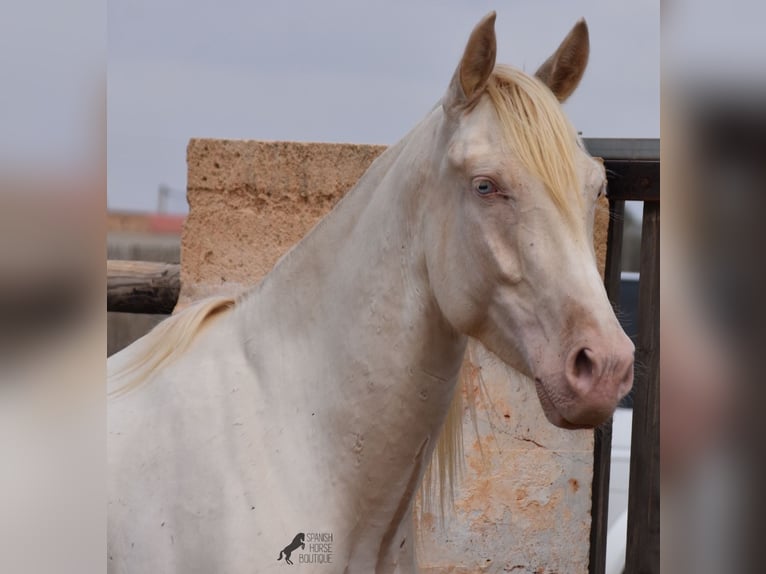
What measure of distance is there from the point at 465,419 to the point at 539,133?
4.82 ft

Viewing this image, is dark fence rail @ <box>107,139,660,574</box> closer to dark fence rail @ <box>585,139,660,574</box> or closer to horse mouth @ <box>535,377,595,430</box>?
dark fence rail @ <box>585,139,660,574</box>

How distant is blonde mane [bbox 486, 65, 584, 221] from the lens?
1.46 meters

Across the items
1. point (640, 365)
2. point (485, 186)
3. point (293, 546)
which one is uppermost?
point (485, 186)

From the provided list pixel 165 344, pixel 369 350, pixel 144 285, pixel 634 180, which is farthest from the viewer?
pixel 144 285

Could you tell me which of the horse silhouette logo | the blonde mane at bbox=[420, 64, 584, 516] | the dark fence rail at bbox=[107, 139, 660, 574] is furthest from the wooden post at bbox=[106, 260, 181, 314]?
the blonde mane at bbox=[420, 64, 584, 516]

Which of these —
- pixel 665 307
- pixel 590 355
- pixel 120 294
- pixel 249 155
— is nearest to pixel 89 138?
pixel 665 307

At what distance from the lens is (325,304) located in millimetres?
1688

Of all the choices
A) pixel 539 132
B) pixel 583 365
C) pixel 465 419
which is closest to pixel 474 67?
pixel 539 132

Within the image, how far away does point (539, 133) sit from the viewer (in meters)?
1.49

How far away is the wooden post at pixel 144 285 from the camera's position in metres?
3.09

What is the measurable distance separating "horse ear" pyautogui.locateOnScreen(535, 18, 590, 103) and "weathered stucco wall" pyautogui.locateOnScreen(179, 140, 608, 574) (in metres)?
1.23

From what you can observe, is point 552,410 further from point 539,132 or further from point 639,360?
point 639,360

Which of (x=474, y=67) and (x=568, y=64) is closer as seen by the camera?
(x=474, y=67)

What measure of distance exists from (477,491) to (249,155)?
4.19 ft
